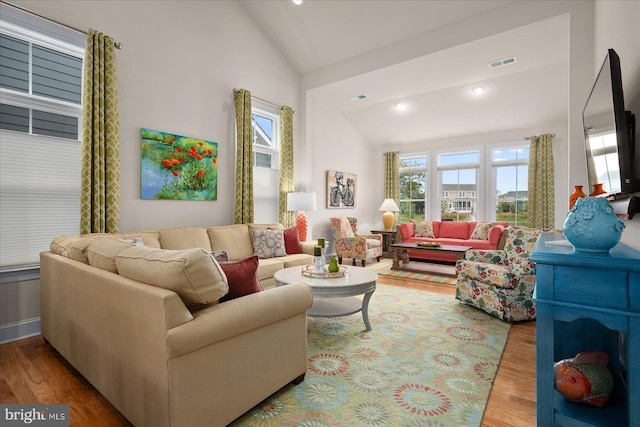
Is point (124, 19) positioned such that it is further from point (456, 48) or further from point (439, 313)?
point (439, 313)

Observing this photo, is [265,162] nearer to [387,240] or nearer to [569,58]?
[387,240]

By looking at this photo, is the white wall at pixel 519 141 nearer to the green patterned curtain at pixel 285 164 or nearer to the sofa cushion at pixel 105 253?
the green patterned curtain at pixel 285 164

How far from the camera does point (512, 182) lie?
659 centimetres

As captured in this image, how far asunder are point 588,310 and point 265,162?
15.2 ft

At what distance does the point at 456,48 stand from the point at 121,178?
4487 millimetres

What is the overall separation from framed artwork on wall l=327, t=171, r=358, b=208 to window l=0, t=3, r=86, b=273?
169 inches

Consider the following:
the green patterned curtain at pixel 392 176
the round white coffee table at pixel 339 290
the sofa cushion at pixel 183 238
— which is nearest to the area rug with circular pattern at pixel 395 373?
the round white coffee table at pixel 339 290

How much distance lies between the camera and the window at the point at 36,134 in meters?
2.78

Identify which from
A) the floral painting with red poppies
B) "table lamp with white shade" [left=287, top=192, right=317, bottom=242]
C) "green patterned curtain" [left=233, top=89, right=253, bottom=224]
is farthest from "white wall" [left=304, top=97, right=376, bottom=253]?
the floral painting with red poppies

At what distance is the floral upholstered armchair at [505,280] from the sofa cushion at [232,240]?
8.70 ft

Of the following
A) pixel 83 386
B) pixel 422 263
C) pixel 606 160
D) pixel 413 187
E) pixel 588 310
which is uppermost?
pixel 413 187

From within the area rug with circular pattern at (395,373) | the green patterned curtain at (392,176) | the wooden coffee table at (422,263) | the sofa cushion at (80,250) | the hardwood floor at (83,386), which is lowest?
A: the hardwood floor at (83,386)

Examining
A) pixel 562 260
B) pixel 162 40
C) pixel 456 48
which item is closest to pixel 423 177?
pixel 456 48

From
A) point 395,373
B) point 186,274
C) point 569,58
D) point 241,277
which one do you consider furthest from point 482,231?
point 186,274
